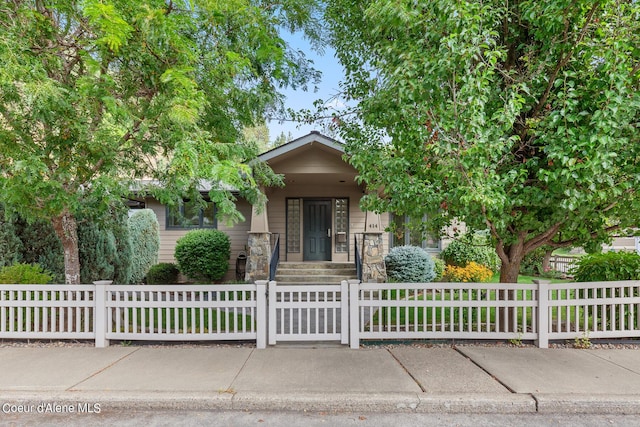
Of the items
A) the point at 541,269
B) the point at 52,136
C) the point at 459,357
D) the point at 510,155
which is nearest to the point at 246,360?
the point at 459,357

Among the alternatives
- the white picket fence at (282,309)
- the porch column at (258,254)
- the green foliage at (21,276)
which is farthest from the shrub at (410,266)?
the green foliage at (21,276)

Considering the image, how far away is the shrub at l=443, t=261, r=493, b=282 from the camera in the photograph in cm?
941

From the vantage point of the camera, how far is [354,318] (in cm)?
473

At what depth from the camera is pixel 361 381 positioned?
3652 mm

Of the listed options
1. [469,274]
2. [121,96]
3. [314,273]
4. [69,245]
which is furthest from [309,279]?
[121,96]

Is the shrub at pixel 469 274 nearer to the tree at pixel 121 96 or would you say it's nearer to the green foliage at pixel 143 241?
the tree at pixel 121 96

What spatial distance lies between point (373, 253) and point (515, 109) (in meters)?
5.76

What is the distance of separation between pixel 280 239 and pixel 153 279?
393 centimetres

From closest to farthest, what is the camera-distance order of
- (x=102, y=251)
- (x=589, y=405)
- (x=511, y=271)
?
(x=589, y=405) → (x=511, y=271) → (x=102, y=251)

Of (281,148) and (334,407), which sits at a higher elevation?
(281,148)

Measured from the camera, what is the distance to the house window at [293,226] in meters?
10.9

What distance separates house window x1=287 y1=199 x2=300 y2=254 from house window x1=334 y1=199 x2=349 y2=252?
127cm

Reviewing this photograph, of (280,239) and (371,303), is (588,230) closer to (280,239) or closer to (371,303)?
(371,303)

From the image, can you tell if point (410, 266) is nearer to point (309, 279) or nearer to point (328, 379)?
point (309, 279)
